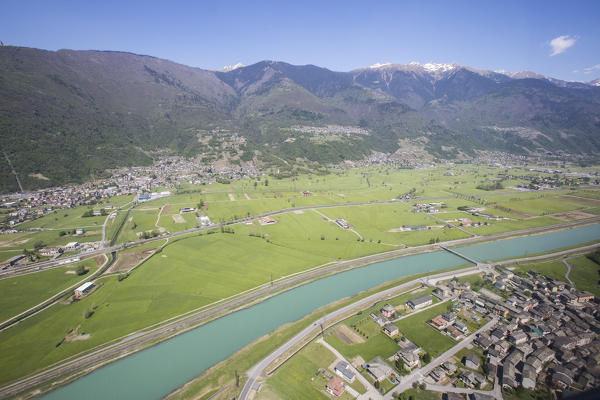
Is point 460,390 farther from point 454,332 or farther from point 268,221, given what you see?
point 268,221

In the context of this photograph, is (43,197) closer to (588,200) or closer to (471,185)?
(471,185)

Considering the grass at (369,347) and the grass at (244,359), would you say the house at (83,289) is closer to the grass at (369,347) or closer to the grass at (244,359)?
the grass at (244,359)

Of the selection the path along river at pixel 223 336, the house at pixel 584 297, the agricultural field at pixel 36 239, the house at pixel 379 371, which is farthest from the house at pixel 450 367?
the agricultural field at pixel 36 239

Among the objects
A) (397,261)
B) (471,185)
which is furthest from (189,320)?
(471,185)

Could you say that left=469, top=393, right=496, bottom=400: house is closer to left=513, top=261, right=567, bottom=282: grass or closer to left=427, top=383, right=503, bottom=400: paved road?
left=427, top=383, right=503, bottom=400: paved road

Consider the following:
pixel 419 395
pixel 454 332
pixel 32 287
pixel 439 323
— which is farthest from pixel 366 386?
pixel 32 287
